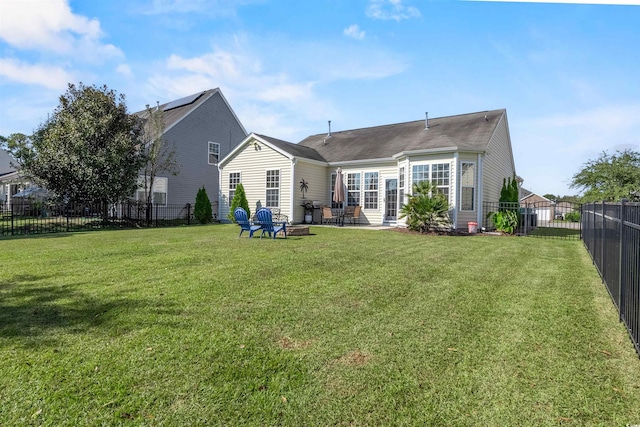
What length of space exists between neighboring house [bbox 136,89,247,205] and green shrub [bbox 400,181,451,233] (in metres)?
14.2

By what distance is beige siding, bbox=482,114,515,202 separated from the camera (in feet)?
47.8

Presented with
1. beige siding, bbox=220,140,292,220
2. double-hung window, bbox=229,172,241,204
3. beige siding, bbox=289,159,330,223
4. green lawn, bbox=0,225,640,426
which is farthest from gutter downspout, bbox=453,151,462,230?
double-hung window, bbox=229,172,241,204

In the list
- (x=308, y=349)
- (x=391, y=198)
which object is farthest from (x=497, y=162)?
(x=308, y=349)

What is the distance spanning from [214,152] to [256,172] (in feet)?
22.8

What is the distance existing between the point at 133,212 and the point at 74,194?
9.95ft

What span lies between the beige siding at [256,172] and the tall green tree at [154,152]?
3.21m

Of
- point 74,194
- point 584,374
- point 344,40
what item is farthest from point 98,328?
point 74,194

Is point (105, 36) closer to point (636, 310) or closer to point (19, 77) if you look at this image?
point (19, 77)

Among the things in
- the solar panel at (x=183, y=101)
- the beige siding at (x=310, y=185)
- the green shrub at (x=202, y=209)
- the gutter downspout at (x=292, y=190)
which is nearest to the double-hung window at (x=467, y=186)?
the beige siding at (x=310, y=185)

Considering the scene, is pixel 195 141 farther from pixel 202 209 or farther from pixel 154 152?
pixel 202 209

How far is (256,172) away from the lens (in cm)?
1764

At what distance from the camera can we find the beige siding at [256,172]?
16516 mm

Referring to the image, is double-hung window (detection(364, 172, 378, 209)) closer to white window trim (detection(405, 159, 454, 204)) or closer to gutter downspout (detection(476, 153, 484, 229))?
white window trim (detection(405, 159, 454, 204))

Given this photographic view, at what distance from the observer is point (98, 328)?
3201 millimetres
